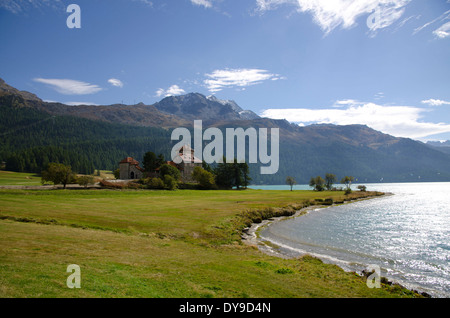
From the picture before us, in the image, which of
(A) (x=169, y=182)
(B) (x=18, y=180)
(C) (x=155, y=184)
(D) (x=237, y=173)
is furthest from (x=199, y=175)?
(B) (x=18, y=180)

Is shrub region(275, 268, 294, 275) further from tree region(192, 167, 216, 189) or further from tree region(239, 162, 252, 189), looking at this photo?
Result: tree region(239, 162, 252, 189)

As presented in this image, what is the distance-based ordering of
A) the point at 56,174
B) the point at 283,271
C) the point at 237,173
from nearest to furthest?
the point at 283,271 < the point at 56,174 < the point at 237,173

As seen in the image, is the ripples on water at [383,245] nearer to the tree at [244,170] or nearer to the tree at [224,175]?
the tree at [224,175]

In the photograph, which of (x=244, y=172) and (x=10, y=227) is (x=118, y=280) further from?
(x=244, y=172)

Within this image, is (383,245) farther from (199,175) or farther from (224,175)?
(224,175)

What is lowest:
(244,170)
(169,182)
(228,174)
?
(169,182)

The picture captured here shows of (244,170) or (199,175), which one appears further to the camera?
(244,170)

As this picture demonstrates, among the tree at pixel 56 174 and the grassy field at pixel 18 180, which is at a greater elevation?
the tree at pixel 56 174

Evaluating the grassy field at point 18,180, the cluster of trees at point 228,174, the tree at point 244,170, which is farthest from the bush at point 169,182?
the grassy field at point 18,180

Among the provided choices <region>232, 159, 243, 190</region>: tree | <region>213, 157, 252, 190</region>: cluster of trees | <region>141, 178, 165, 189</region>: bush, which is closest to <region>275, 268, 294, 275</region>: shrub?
<region>141, 178, 165, 189</region>: bush

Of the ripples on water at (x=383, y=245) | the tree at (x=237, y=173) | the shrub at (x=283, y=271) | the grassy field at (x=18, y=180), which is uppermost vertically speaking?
the tree at (x=237, y=173)

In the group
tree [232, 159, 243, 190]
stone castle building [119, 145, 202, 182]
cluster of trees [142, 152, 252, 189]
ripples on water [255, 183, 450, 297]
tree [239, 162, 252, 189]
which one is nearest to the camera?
ripples on water [255, 183, 450, 297]

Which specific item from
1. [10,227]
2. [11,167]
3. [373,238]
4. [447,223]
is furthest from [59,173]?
[11,167]

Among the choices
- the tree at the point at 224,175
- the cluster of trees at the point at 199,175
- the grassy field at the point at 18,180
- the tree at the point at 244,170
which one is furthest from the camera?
the tree at the point at 244,170
